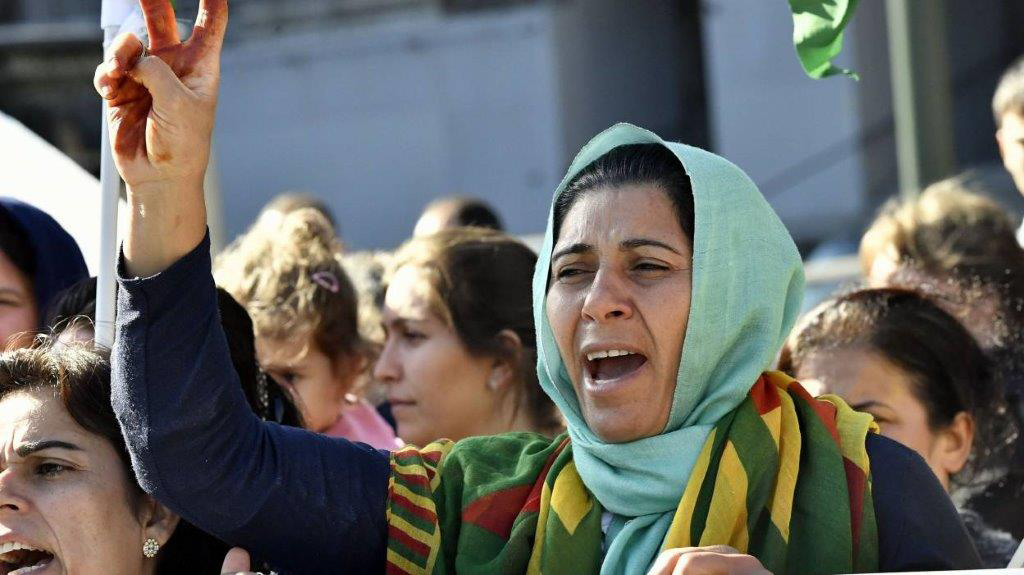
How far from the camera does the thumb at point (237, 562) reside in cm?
245

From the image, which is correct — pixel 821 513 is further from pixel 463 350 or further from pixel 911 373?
pixel 463 350

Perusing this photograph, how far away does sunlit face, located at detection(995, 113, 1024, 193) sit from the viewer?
4289 millimetres

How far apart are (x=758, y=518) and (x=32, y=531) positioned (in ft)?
3.63

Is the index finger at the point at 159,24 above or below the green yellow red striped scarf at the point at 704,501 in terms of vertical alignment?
above

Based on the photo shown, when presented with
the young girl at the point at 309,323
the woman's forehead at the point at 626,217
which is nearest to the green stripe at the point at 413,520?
the woman's forehead at the point at 626,217

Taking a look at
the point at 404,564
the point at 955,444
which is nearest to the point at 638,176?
the point at 404,564

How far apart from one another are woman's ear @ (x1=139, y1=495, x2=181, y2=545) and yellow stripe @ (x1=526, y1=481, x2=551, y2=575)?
620 millimetres

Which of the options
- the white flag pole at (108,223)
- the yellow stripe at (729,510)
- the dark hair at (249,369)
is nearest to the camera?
the yellow stripe at (729,510)

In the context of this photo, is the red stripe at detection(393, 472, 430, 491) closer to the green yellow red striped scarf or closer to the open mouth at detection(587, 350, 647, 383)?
the green yellow red striped scarf

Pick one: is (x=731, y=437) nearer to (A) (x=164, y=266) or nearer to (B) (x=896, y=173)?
(A) (x=164, y=266)

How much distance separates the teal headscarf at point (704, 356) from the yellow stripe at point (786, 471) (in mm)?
81

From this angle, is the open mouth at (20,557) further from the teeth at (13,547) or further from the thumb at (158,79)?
the thumb at (158,79)

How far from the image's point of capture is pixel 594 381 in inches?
Answer: 100

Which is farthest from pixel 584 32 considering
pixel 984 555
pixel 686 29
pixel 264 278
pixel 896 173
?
pixel 984 555
